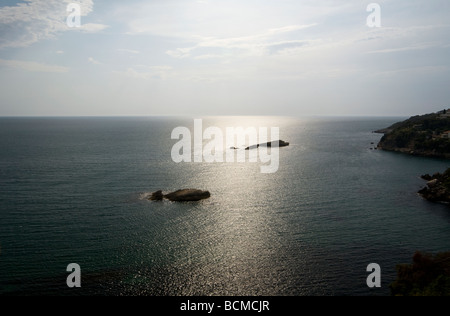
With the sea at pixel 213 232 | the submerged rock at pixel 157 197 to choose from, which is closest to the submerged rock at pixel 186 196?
the submerged rock at pixel 157 197

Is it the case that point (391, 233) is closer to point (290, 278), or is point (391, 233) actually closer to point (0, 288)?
point (290, 278)

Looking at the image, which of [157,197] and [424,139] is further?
[424,139]

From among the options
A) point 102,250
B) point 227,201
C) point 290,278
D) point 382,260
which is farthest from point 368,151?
point 102,250

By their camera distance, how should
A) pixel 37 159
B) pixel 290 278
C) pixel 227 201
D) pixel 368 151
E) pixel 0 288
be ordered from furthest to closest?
pixel 368 151
pixel 37 159
pixel 227 201
pixel 290 278
pixel 0 288

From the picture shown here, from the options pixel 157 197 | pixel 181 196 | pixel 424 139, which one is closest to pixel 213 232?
pixel 181 196

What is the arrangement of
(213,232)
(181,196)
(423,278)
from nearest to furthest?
(423,278) → (213,232) → (181,196)

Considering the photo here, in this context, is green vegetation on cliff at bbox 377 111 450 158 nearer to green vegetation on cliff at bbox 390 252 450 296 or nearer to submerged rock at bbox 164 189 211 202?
submerged rock at bbox 164 189 211 202

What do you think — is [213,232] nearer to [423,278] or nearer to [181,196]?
[181,196]
